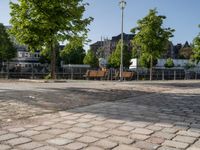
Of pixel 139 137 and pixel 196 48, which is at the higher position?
pixel 196 48

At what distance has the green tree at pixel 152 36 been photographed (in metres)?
34.9

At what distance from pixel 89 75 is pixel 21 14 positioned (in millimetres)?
12658

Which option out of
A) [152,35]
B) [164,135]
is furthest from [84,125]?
[152,35]

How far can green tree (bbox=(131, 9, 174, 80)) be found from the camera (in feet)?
114

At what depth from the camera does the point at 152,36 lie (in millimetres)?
34750

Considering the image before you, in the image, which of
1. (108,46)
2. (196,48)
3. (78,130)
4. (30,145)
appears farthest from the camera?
(108,46)

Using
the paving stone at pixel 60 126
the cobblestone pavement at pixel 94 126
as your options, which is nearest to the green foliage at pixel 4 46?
the cobblestone pavement at pixel 94 126

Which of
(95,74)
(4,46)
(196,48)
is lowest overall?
(95,74)

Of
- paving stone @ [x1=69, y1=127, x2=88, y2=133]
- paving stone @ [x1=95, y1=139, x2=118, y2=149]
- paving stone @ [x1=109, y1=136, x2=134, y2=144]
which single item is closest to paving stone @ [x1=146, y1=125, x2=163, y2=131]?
paving stone @ [x1=109, y1=136, x2=134, y2=144]

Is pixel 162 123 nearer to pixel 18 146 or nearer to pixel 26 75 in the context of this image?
pixel 18 146

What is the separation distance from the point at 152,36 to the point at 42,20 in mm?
16854

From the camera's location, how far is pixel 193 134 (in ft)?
19.6

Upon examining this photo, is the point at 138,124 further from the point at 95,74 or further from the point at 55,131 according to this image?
the point at 95,74

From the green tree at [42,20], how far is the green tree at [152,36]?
556 inches
